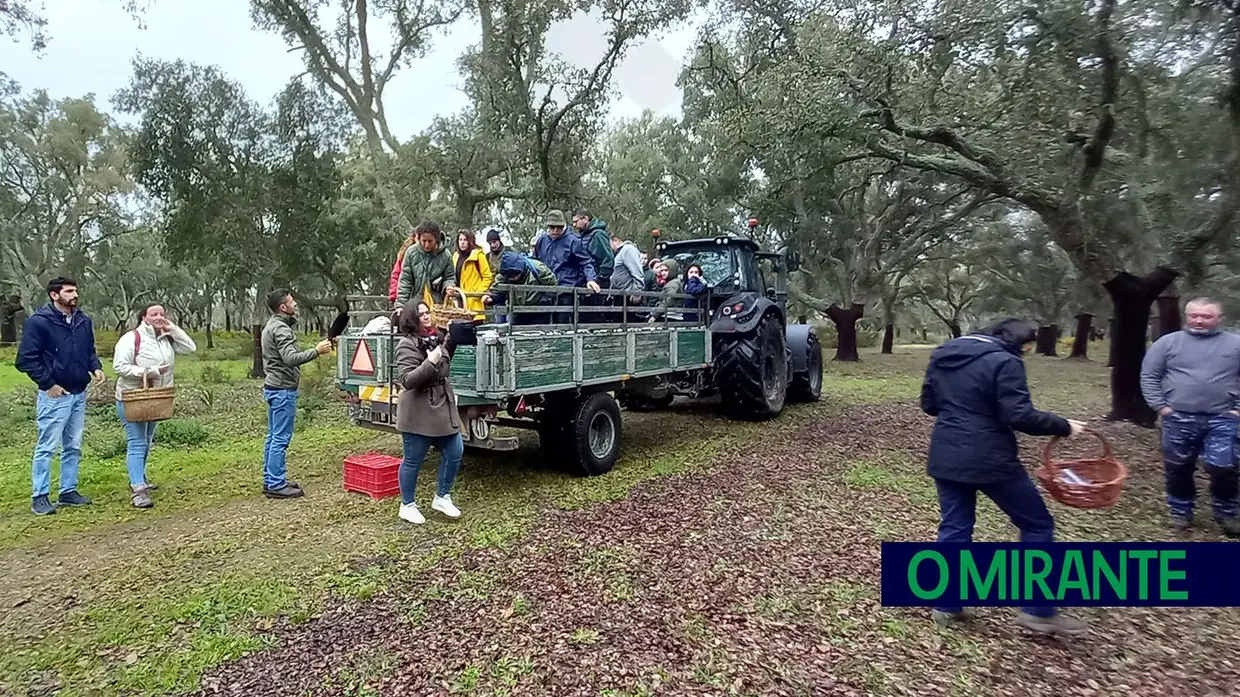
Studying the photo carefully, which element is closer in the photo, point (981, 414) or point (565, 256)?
point (981, 414)

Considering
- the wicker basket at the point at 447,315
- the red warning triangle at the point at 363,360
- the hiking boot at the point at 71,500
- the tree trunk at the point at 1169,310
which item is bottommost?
the hiking boot at the point at 71,500

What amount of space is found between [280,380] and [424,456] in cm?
161

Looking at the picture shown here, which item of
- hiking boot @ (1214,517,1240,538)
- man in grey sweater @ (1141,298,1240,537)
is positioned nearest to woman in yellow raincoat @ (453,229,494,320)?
man in grey sweater @ (1141,298,1240,537)

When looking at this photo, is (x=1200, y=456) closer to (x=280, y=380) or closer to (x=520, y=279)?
(x=520, y=279)

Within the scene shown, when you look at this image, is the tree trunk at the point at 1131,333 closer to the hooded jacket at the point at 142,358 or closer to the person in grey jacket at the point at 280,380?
the person in grey jacket at the point at 280,380

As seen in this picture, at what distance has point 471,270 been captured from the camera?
5.83 meters

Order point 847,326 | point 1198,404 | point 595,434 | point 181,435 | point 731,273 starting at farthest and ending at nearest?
point 847,326, point 731,273, point 181,435, point 595,434, point 1198,404

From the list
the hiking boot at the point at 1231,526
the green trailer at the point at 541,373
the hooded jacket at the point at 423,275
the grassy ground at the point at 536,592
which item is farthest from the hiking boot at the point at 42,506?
the hiking boot at the point at 1231,526

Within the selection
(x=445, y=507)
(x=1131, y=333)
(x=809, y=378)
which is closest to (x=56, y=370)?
(x=445, y=507)

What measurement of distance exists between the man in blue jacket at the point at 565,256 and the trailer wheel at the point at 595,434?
1.32 meters

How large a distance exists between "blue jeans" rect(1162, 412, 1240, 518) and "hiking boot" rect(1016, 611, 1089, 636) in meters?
2.18

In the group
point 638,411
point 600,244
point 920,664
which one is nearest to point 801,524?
point 920,664

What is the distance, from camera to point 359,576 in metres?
4.05

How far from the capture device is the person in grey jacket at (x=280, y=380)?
5.46 meters
